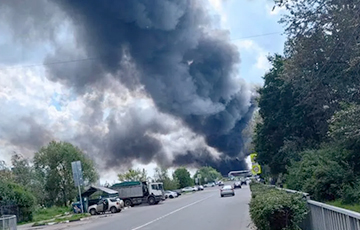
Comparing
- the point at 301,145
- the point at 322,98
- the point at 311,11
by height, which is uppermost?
the point at 311,11

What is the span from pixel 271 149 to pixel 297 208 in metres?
22.0

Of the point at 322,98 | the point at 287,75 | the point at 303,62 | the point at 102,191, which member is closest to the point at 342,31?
the point at 303,62

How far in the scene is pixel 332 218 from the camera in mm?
8508

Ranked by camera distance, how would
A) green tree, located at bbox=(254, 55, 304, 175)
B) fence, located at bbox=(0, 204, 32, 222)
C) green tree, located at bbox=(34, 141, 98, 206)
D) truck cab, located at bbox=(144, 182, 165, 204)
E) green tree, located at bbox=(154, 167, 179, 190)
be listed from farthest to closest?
green tree, located at bbox=(154, 167, 179, 190)
green tree, located at bbox=(34, 141, 98, 206)
truck cab, located at bbox=(144, 182, 165, 204)
fence, located at bbox=(0, 204, 32, 222)
green tree, located at bbox=(254, 55, 304, 175)

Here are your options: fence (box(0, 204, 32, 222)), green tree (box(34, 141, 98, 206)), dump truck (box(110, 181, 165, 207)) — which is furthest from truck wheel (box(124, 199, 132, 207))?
green tree (box(34, 141, 98, 206))

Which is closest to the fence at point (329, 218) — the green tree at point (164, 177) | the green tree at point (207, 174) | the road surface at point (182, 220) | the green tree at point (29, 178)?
the road surface at point (182, 220)

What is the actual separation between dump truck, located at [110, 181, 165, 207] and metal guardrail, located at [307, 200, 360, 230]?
4346 centimetres

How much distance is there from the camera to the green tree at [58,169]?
226 feet

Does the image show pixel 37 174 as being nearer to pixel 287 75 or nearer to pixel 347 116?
pixel 287 75

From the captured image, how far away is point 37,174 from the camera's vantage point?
73.6 meters

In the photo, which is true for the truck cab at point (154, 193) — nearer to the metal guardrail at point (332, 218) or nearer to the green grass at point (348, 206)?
the green grass at point (348, 206)

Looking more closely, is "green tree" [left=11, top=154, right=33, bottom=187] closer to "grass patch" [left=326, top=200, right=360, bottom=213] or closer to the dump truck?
the dump truck

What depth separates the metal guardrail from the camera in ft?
22.8

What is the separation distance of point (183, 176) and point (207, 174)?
36.1 m
